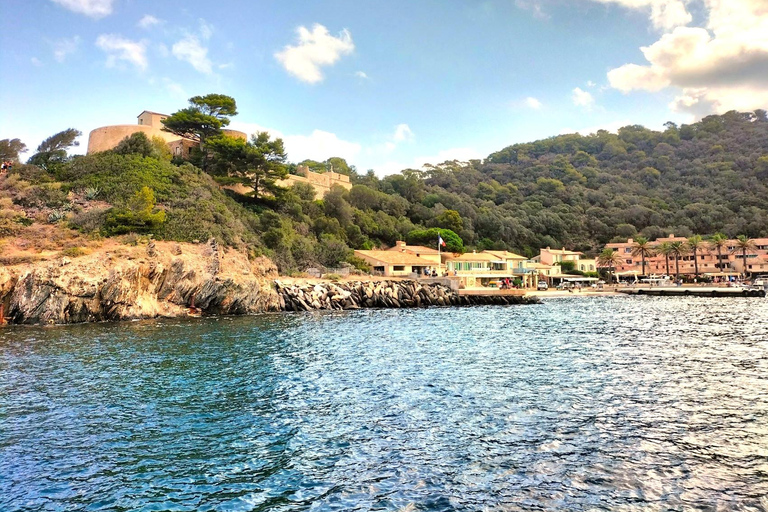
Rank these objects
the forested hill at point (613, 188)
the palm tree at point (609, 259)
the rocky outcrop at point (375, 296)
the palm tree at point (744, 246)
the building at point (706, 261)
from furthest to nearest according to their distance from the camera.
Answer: the forested hill at point (613, 188), the building at point (706, 261), the palm tree at point (609, 259), the palm tree at point (744, 246), the rocky outcrop at point (375, 296)

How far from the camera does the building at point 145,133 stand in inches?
2258

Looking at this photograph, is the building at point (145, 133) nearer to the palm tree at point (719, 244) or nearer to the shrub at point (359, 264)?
the shrub at point (359, 264)

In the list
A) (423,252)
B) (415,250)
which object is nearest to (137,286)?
(415,250)

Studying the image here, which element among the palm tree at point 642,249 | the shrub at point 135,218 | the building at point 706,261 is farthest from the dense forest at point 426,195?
the palm tree at point 642,249

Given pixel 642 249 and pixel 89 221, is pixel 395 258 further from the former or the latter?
pixel 642 249

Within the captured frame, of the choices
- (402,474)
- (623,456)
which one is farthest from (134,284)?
(623,456)

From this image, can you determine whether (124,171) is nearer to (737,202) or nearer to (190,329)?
(190,329)

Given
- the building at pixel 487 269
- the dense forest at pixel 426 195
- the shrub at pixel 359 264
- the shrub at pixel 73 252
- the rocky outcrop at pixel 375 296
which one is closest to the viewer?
the shrub at pixel 73 252

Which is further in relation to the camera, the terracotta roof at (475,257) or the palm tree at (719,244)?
the palm tree at (719,244)

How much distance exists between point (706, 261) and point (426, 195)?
5082 cm

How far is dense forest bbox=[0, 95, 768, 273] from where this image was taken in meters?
42.2

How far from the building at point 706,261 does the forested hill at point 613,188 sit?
900cm

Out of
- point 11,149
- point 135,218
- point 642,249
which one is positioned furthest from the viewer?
point 642,249

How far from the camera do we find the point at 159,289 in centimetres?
3331
